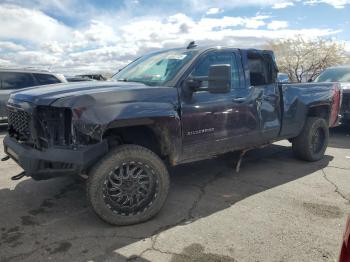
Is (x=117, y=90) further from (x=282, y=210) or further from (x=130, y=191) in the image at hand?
(x=282, y=210)

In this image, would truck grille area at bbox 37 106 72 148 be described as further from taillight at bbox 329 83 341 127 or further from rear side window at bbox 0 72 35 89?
rear side window at bbox 0 72 35 89

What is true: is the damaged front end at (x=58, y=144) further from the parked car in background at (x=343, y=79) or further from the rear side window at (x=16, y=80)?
the parked car in background at (x=343, y=79)

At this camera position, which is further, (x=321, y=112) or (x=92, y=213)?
(x=321, y=112)

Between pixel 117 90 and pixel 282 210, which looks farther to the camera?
pixel 282 210

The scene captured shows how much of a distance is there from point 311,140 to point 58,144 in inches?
174

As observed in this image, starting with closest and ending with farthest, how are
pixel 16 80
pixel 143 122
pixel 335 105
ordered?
1. pixel 143 122
2. pixel 335 105
3. pixel 16 80

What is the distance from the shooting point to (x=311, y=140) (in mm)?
6168

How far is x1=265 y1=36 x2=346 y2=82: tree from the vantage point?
1154 inches

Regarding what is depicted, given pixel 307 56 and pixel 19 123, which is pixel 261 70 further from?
pixel 307 56

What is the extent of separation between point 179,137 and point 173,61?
1.04 m

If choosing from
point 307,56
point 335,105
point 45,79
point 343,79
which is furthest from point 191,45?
point 307,56

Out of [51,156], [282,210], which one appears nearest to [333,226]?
[282,210]

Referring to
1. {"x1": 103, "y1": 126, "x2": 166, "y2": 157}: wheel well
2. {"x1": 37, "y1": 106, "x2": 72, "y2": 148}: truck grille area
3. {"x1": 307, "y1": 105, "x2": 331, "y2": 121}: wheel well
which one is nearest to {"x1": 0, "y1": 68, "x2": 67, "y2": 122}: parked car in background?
{"x1": 103, "y1": 126, "x2": 166, "y2": 157}: wheel well

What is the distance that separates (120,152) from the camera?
11.6ft
